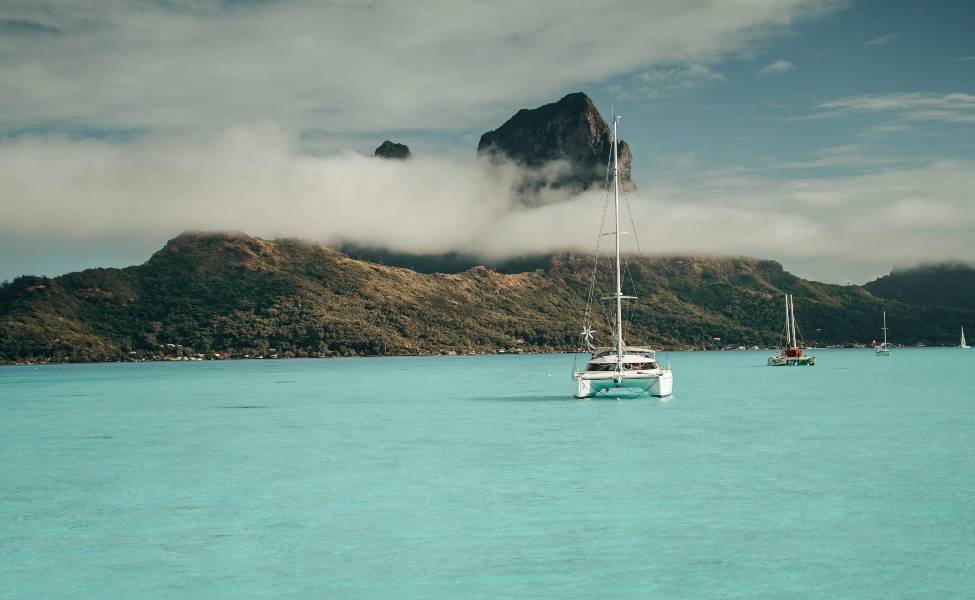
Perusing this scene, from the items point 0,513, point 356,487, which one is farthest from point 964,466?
point 0,513

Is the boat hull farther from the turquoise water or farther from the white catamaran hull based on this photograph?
the turquoise water

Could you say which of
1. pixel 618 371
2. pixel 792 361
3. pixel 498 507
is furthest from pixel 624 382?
pixel 792 361

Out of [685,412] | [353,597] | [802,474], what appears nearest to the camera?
[353,597]

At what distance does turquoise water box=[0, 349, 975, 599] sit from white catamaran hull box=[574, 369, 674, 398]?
21.8ft

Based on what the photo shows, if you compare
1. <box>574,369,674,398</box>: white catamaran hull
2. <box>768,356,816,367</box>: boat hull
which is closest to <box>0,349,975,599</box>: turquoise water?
<box>574,369,674,398</box>: white catamaran hull

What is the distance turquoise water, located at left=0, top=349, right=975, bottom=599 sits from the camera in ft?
72.5

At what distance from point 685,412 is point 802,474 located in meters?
32.0

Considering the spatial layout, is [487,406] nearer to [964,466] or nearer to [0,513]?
[964,466]

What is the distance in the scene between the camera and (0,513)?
32156 mm

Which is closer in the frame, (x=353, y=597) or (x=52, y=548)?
(x=353, y=597)

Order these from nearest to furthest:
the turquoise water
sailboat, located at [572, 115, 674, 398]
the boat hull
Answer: the turquoise water, sailboat, located at [572, 115, 674, 398], the boat hull

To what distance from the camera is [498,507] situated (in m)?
31.3

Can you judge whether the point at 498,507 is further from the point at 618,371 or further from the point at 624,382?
the point at 624,382

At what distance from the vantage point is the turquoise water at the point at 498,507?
22.1 meters
